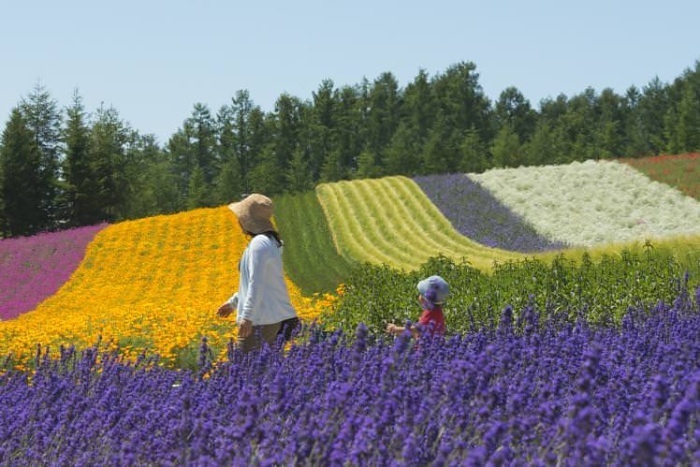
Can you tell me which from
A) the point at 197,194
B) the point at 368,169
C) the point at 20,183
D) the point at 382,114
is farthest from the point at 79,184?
the point at 382,114

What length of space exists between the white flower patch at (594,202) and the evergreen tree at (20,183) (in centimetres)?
2067

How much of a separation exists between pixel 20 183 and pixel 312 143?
27.3 meters

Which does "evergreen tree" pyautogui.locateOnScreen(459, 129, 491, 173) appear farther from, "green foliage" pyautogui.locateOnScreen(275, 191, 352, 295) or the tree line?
"green foliage" pyautogui.locateOnScreen(275, 191, 352, 295)

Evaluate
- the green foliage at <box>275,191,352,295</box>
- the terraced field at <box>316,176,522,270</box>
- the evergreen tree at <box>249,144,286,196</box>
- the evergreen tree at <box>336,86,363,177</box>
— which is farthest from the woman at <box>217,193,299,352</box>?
the evergreen tree at <box>336,86,363,177</box>

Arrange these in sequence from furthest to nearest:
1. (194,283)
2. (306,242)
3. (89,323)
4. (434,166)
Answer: (434,166)
(306,242)
(194,283)
(89,323)

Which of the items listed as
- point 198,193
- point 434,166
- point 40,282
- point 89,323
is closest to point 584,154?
point 434,166

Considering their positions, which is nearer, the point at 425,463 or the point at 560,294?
the point at 425,463

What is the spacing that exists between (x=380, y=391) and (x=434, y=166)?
49790mm

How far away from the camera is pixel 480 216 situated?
89.3 ft

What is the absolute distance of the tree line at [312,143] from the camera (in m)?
41.0

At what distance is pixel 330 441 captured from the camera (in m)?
3.43

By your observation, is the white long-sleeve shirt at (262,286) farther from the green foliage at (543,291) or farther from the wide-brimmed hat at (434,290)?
the green foliage at (543,291)

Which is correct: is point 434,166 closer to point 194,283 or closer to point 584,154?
point 584,154

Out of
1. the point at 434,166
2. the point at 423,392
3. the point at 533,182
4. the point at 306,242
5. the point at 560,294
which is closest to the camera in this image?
the point at 423,392
